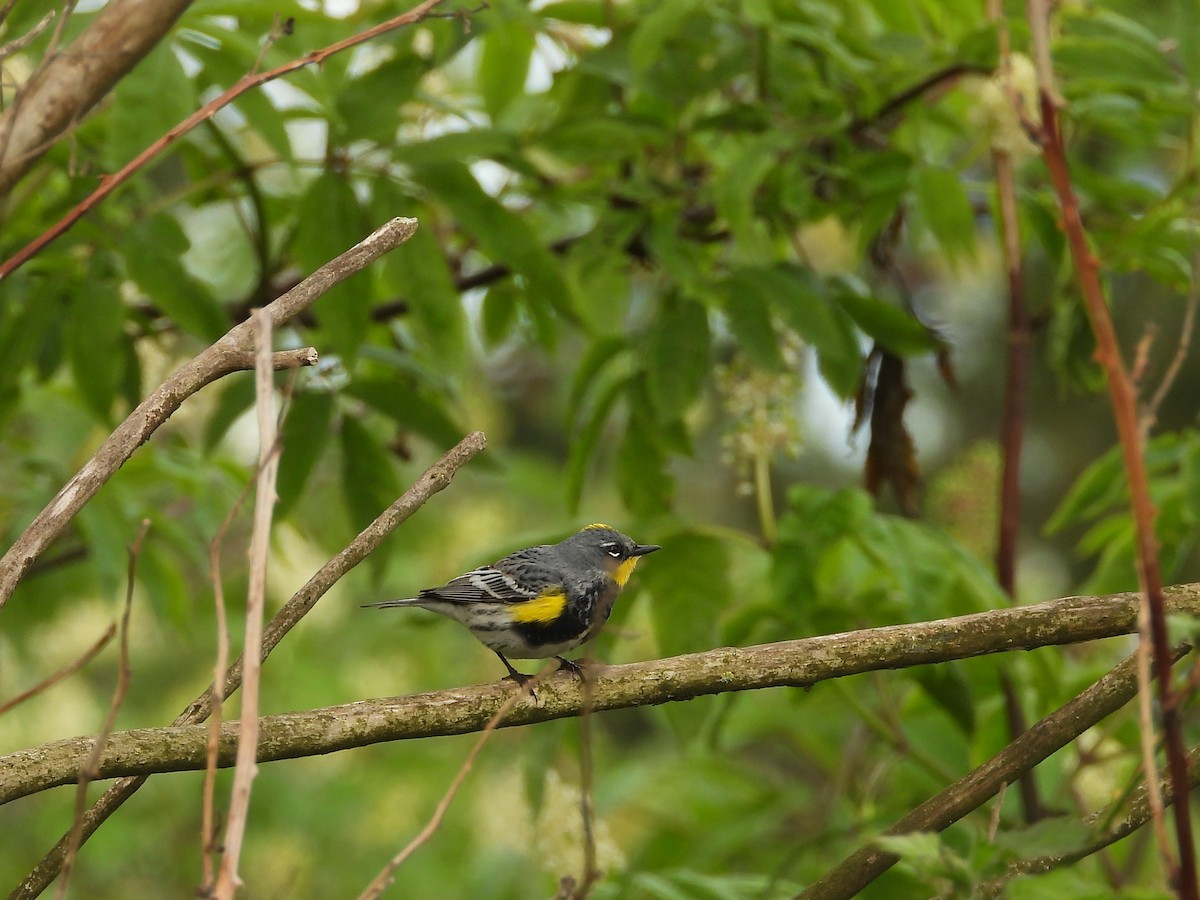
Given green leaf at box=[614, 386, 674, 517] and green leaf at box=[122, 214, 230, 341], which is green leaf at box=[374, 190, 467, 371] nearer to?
green leaf at box=[122, 214, 230, 341]

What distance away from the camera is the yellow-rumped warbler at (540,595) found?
11.4 feet

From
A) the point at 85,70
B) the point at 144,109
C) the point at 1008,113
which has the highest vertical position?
the point at 85,70

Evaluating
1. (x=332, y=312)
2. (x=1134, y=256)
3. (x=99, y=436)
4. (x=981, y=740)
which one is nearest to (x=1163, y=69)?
(x=1134, y=256)

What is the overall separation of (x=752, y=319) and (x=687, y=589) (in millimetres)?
739

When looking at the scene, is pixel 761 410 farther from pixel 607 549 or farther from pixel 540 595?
pixel 540 595

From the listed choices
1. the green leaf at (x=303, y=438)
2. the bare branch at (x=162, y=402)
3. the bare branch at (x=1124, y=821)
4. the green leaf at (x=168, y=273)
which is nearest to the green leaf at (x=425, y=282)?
the green leaf at (x=303, y=438)

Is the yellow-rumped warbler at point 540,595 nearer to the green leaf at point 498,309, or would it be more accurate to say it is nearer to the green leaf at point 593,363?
the green leaf at point 593,363

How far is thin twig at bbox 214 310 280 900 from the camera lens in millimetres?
1354

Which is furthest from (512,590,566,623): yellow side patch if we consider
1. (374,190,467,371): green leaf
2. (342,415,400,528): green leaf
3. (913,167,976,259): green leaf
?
(913,167,976,259): green leaf

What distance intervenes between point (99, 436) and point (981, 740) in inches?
125

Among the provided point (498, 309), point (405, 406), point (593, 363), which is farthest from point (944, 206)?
point (405, 406)

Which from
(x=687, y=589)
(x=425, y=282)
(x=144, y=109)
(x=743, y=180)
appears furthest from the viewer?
(x=687, y=589)

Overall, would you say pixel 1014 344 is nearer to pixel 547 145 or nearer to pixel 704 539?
pixel 704 539

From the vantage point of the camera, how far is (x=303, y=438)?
3.44 m
